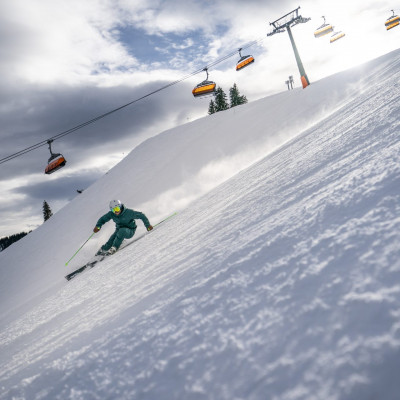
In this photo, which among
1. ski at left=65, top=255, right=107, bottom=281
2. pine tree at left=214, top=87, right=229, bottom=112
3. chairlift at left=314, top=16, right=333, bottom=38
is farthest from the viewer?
pine tree at left=214, top=87, right=229, bottom=112

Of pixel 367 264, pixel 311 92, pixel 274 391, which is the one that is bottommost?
pixel 274 391

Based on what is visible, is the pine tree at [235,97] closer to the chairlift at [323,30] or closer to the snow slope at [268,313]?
the chairlift at [323,30]

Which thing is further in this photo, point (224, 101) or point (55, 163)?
point (224, 101)

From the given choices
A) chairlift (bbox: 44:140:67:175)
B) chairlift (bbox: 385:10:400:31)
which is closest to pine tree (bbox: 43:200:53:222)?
chairlift (bbox: 44:140:67:175)

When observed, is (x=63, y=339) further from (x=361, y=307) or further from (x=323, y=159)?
(x=323, y=159)

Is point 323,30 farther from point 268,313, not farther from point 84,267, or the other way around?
point 268,313

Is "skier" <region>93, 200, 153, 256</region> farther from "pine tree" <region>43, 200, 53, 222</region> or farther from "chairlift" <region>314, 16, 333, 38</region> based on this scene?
"pine tree" <region>43, 200, 53, 222</region>

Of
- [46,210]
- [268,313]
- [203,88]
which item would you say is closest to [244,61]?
[203,88]

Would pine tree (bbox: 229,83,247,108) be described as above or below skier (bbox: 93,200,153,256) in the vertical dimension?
above

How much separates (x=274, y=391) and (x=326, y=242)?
826mm

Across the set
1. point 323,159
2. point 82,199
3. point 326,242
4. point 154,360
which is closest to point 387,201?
point 326,242

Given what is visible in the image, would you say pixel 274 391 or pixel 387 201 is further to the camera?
pixel 387 201

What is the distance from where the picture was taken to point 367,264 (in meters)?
1.12

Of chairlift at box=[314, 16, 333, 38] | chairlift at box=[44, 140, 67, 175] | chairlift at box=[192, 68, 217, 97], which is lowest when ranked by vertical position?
chairlift at box=[44, 140, 67, 175]
